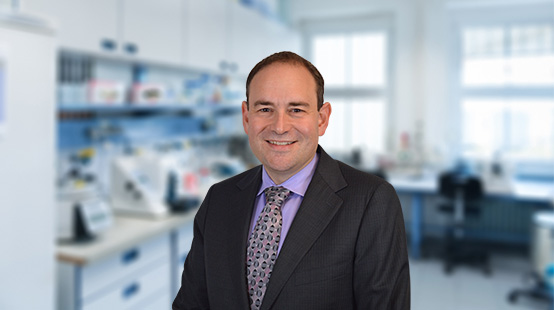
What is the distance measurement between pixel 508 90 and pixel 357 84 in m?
1.62

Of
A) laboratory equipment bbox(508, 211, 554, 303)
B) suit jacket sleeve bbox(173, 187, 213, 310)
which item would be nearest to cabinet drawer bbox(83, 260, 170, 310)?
suit jacket sleeve bbox(173, 187, 213, 310)

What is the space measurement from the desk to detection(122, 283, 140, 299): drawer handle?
8.62 ft

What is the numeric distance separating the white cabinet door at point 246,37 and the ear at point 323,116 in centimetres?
300

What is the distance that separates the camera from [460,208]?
13.5 ft

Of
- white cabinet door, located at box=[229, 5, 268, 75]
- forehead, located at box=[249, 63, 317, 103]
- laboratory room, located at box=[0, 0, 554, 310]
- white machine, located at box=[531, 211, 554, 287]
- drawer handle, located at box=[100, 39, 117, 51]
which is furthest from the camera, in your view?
white cabinet door, located at box=[229, 5, 268, 75]

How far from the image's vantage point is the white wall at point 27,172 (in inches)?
57.9

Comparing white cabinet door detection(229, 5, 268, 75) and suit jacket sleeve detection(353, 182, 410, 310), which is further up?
white cabinet door detection(229, 5, 268, 75)

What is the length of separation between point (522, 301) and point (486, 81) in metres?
2.47

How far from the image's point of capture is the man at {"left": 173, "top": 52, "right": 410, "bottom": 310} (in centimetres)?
60

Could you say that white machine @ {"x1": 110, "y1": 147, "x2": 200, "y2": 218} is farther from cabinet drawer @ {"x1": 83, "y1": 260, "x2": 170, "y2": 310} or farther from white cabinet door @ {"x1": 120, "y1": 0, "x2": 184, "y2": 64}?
white cabinet door @ {"x1": 120, "y1": 0, "x2": 184, "y2": 64}

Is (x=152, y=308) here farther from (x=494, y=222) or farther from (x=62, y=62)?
(x=494, y=222)

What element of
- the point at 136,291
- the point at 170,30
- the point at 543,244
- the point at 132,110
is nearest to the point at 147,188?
the point at 136,291

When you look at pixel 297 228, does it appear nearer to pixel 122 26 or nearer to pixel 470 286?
pixel 122 26

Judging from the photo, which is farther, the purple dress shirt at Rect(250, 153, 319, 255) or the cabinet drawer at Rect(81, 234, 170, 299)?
the cabinet drawer at Rect(81, 234, 170, 299)
